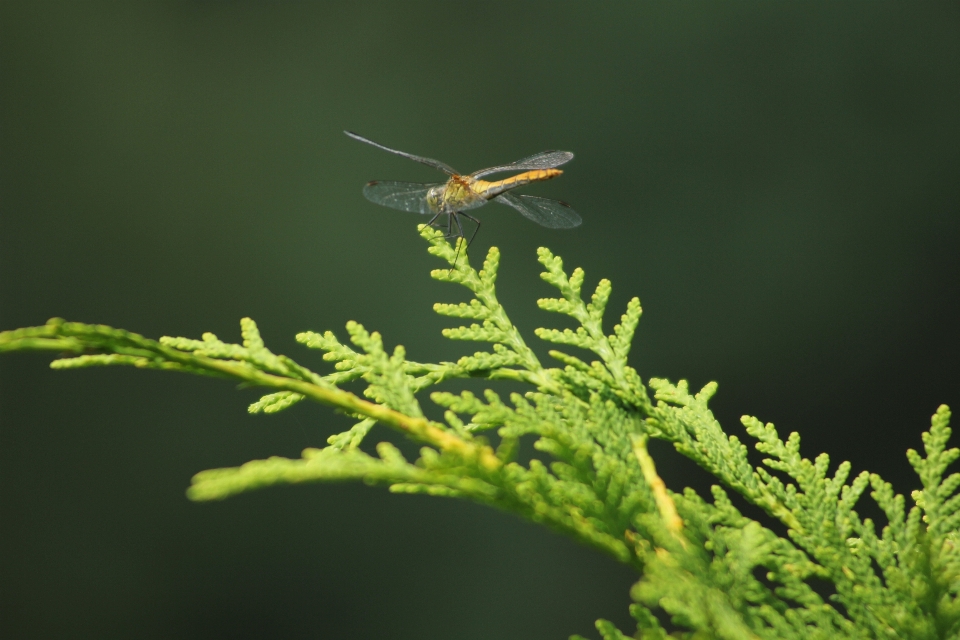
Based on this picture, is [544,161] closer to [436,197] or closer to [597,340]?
[436,197]

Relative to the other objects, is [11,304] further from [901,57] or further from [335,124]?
[901,57]

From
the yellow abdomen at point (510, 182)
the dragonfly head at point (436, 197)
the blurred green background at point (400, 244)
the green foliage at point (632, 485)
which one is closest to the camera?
the green foliage at point (632, 485)

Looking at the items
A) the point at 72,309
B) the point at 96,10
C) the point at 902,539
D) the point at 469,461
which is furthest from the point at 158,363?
the point at 96,10

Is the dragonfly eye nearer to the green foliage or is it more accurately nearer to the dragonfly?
the dragonfly

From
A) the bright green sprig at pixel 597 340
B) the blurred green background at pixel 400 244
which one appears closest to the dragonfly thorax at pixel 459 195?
the bright green sprig at pixel 597 340

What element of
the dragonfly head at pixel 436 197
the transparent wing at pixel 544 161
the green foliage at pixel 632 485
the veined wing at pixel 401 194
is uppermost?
the transparent wing at pixel 544 161

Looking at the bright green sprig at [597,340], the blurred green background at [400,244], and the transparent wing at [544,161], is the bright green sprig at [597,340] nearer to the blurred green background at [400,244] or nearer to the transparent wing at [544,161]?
the transparent wing at [544,161]

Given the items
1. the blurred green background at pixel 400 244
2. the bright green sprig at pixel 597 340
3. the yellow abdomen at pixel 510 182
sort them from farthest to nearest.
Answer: the blurred green background at pixel 400 244
the yellow abdomen at pixel 510 182
the bright green sprig at pixel 597 340

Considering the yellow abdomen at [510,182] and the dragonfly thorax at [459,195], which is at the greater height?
the dragonfly thorax at [459,195]
